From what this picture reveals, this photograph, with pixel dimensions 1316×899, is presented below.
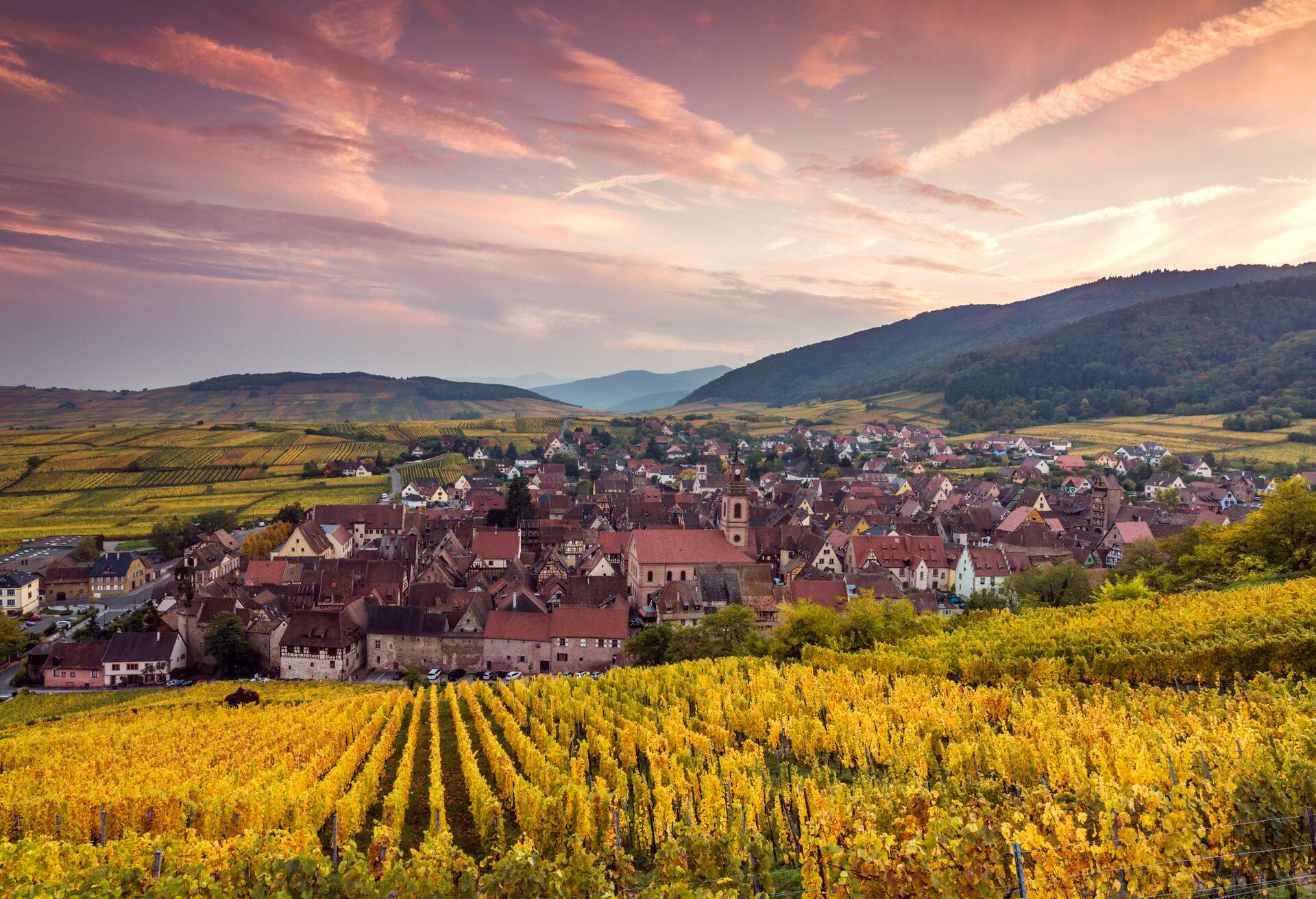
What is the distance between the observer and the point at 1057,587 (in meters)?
59.2

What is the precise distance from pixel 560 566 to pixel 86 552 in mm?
68901

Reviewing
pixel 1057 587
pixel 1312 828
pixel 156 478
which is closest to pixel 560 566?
pixel 1057 587

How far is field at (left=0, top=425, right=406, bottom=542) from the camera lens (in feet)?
421

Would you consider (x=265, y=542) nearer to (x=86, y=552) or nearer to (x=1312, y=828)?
(x=86, y=552)

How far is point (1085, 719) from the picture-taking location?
2269cm

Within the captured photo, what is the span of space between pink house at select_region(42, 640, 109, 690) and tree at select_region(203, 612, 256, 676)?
7.98m

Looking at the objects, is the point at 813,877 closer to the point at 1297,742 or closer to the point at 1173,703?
the point at 1297,742

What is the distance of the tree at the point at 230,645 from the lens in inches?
2473

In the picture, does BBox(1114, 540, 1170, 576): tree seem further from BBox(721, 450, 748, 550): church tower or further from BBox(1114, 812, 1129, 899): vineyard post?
BBox(1114, 812, 1129, 899): vineyard post

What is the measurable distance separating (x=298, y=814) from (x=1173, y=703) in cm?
2732

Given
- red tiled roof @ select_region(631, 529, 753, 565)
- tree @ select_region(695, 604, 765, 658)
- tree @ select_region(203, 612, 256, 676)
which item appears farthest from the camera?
red tiled roof @ select_region(631, 529, 753, 565)

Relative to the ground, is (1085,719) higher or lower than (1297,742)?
lower

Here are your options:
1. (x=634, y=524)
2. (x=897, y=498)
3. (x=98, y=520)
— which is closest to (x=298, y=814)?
(x=634, y=524)

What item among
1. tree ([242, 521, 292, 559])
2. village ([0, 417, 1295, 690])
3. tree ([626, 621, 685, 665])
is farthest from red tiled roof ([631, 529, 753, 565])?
tree ([242, 521, 292, 559])
